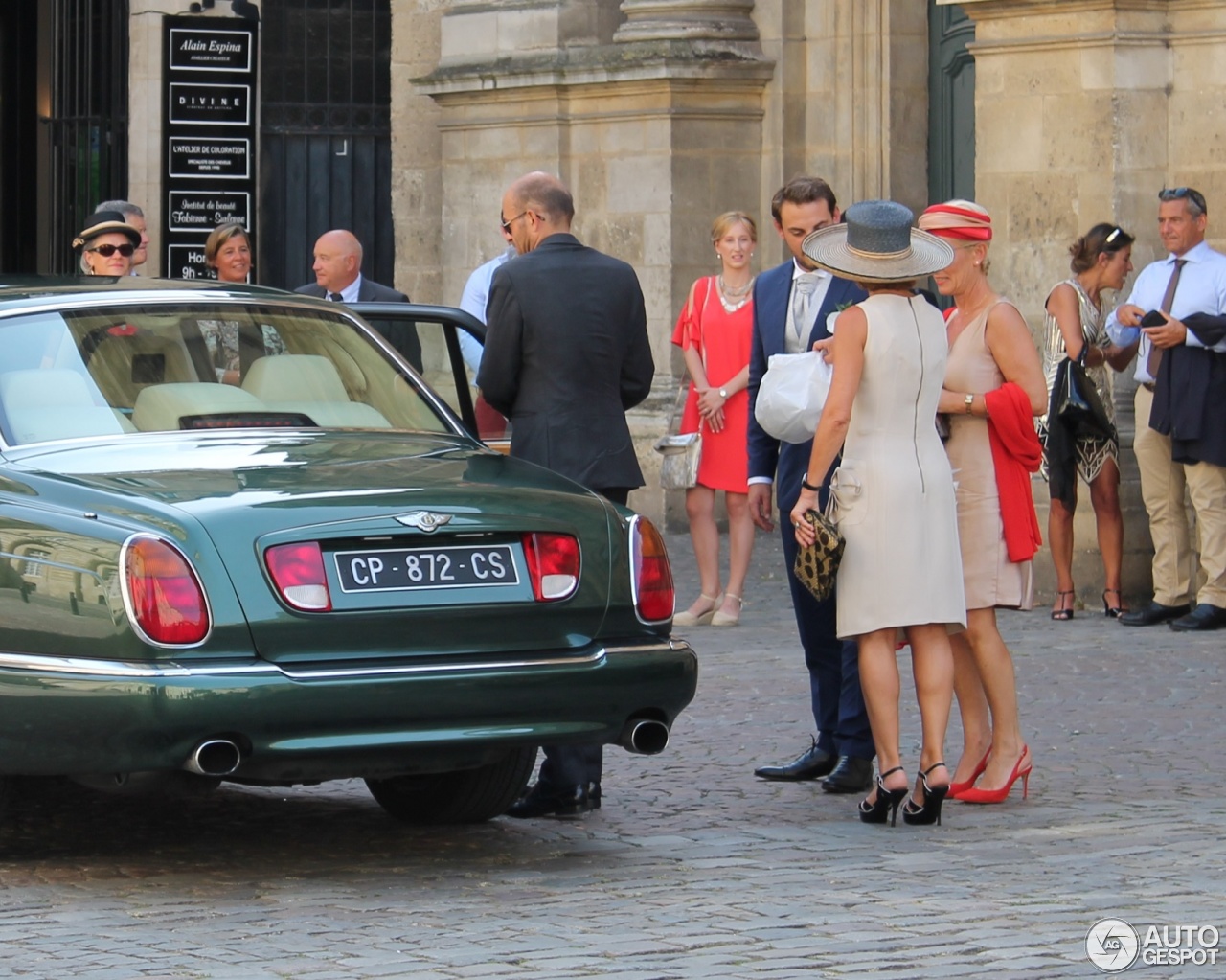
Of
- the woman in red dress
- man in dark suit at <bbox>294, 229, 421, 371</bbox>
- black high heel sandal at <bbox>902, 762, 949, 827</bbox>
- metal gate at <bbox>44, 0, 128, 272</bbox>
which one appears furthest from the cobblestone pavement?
metal gate at <bbox>44, 0, 128, 272</bbox>

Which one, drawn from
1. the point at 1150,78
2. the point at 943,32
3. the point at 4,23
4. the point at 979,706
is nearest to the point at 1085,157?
the point at 1150,78

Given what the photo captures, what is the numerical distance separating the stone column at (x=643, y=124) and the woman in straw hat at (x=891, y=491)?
9202 mm

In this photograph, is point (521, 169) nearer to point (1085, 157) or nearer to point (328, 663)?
point (1085, 157)

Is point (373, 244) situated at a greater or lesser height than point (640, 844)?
greater

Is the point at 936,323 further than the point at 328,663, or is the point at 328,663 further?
the point at 936,323

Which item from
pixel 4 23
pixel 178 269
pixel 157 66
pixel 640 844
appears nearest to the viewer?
pixel 640 844

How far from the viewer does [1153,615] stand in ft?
39.9

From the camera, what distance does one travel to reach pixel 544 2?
1742 cm

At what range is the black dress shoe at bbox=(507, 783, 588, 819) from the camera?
7422mm

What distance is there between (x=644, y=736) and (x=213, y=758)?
117 centimetres

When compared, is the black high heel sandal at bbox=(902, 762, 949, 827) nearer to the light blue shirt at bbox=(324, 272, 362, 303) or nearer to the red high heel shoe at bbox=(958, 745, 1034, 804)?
the red high heel shoe at bbox=(958, 745, 1034, 804)

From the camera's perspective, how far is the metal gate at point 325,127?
21.1 metres

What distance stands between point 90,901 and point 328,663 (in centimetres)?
84

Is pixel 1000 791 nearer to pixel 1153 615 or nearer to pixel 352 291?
pixel 1153 615
